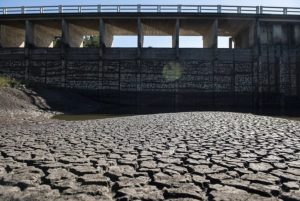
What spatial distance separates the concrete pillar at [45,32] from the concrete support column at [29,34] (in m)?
0.84

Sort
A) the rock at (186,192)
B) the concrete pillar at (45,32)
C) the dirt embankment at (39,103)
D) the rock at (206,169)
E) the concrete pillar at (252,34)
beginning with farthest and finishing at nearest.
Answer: the concrete pillar at (45,32) → the concrete pillar at (252,34) → the dirt embankment at (39,103) → the rock at (206,169) → the rock at (186,192)

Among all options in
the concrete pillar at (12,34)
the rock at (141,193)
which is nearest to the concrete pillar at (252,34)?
the concrete pillar at (12,34)

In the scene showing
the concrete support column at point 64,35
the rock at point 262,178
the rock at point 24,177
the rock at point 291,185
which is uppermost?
the concrete support column at point 64,35

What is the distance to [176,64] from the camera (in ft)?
112

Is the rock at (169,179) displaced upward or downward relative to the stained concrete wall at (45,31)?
downward

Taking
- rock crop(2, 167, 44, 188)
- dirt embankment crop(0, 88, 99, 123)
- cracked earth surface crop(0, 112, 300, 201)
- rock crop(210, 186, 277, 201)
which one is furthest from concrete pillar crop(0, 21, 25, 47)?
rock crop(210, 186, 277, 201)

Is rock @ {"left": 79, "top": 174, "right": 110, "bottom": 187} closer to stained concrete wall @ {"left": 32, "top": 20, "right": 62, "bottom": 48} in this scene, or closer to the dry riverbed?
the dry riverbed

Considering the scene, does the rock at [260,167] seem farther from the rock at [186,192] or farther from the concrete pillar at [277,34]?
the concrete pillar at [277,34]

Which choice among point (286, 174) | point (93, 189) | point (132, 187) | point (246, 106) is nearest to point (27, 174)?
point (93, 189)

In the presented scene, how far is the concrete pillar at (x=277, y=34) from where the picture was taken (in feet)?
115

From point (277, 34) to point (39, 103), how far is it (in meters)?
24.5

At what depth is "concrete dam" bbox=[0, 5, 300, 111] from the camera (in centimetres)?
3362

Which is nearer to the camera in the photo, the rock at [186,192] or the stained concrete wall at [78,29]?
the rock at [186,192]

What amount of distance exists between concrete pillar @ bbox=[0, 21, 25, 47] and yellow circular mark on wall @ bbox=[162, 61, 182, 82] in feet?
53.4
